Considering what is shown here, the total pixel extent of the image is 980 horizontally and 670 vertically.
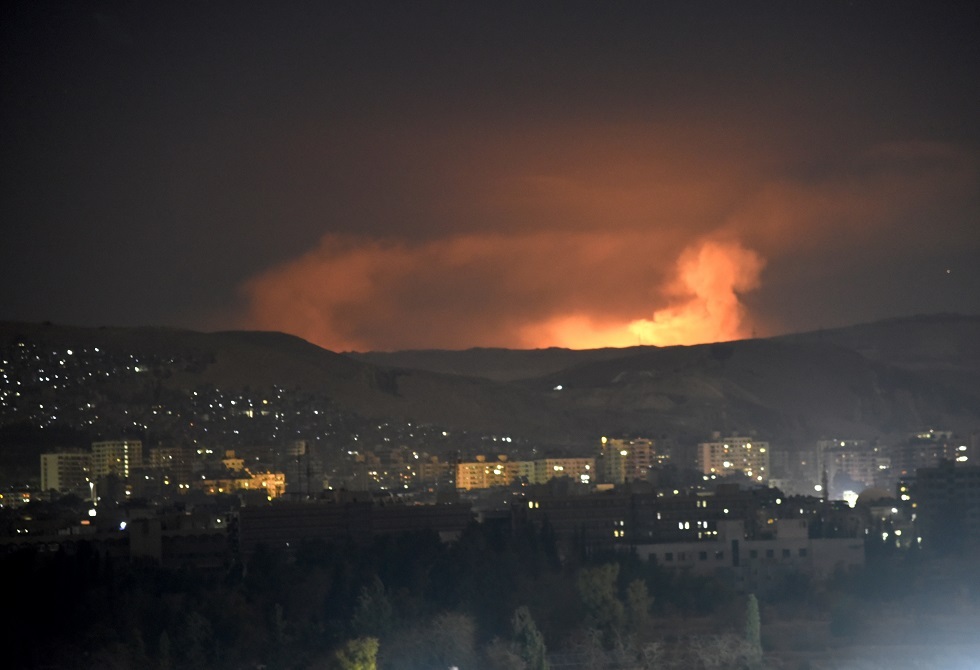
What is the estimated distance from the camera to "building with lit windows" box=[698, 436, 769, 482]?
84.6 metres

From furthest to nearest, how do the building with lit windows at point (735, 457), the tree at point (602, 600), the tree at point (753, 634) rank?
the building with lit windows at point (735, 457) → the tree at point (602, 600) → the tree at point (753, 634)

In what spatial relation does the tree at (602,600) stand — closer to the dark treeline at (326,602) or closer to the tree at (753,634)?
the dark treeline at (326,602)

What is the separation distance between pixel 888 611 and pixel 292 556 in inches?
411

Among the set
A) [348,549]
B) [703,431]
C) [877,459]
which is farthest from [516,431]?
[348,549]

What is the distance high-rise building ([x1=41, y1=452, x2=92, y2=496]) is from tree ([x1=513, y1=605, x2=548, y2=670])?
3434 centimetres

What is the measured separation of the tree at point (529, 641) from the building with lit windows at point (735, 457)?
145ft

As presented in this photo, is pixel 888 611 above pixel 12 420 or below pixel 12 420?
below

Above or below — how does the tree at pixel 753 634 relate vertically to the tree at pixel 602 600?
below

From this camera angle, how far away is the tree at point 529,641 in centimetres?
3788

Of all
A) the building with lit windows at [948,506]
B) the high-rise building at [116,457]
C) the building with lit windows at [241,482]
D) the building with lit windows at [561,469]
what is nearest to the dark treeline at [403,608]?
the building with lit windows at [948,506]

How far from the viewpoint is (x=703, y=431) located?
9562 cm

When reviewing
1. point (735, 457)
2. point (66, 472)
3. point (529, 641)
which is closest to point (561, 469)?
point (735, 457)

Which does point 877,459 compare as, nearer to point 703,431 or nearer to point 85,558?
point 703,431

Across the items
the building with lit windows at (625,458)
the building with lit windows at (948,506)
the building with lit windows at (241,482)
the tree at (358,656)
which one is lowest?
the tree at (358,656)
